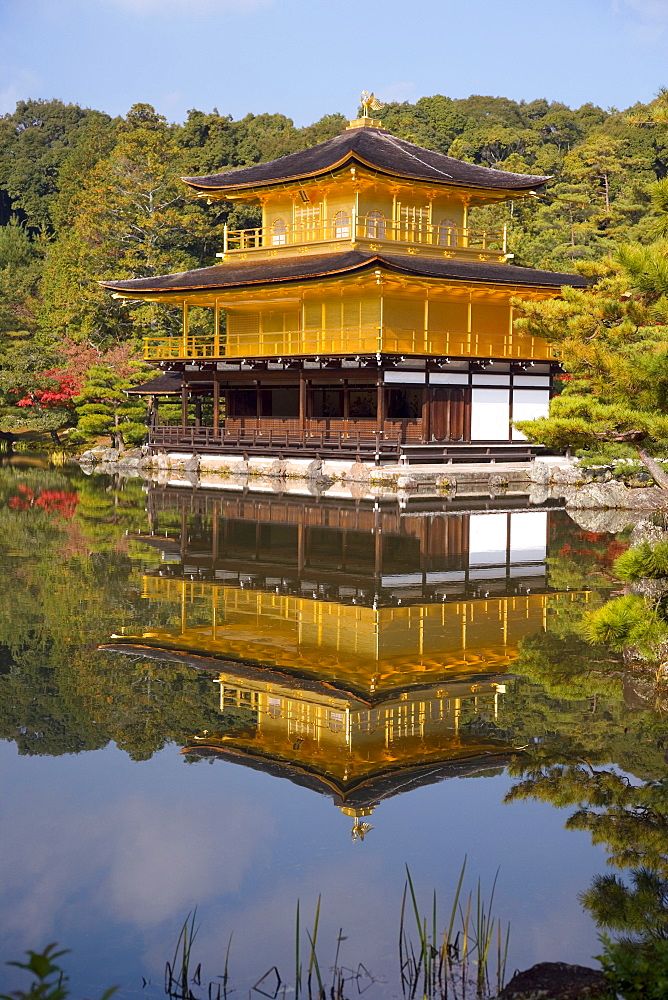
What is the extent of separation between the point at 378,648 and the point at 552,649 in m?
1.95

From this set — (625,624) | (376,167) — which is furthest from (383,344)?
(625,624)

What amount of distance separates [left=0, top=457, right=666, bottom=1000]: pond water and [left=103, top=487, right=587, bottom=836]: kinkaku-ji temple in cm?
4

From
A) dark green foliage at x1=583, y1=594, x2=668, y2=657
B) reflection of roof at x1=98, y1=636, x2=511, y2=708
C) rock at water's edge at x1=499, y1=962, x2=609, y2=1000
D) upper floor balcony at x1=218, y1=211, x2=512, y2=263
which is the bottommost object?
rock at water's edge at x1=499, y1=962, x2=609, y2=1000

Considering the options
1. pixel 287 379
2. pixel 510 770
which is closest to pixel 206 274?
pixel 287 379

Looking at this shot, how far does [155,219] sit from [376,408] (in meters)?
24.8

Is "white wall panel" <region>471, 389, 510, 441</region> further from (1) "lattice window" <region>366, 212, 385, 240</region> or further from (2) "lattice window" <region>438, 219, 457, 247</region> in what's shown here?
(1) "lattice window" <region>366, 212, 385, 240</region>

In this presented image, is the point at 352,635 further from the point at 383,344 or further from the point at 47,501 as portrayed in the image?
the point at 383,344

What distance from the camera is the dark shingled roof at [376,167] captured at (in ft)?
123

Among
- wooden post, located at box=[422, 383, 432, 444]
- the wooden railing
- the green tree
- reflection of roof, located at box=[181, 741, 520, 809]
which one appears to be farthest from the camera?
the green tree

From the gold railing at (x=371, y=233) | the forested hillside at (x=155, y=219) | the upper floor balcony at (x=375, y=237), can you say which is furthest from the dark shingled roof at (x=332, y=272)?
the forested hillside at (x=155, y=219)

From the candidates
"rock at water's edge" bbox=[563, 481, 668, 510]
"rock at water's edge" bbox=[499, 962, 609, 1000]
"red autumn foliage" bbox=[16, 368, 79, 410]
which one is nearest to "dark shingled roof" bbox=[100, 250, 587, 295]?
"red autumn foliage" bbox=[16, 368, 79, 410]

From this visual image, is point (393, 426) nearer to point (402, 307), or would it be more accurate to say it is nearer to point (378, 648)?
Result: point (402, 307)

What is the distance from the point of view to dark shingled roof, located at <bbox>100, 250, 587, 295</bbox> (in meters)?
33.9

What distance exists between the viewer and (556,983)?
18.0ft
